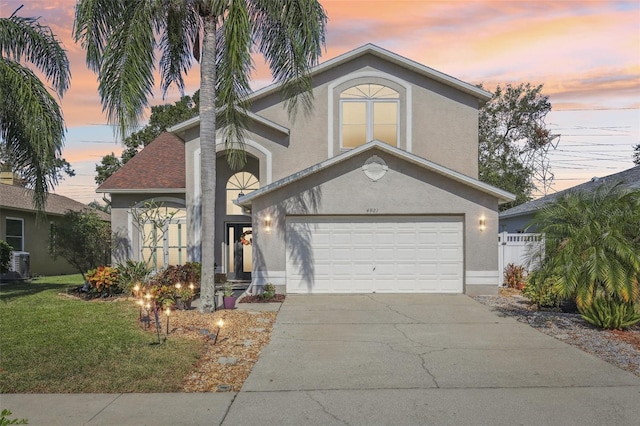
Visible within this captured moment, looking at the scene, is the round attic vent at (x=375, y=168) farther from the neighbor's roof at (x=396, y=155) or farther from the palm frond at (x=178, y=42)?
the palm frond at (x=178, y=42)

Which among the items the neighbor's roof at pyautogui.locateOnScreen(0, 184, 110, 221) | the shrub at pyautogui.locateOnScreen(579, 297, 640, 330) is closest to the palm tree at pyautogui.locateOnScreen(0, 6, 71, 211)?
the neighbor's roof at pyautogui.locateOnScreen(0, 184, 110, 221)

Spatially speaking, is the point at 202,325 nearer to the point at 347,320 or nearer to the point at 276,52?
the point at 347,320

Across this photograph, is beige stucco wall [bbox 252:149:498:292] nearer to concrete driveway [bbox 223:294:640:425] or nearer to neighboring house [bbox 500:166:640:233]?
concrete driveway [bbox 223:294:640:425]

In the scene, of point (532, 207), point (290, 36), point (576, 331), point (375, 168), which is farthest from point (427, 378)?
point (532, 207)

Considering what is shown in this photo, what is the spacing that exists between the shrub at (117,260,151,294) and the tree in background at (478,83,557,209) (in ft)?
90.2

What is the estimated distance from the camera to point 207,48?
1151cm

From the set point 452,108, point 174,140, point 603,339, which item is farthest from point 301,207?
point 174,140

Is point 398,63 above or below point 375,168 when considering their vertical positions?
above

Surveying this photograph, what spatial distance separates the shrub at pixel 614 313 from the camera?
9570 millimetres

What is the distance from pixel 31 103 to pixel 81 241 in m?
5.44

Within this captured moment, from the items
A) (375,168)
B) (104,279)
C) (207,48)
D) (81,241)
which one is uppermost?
(207,48)

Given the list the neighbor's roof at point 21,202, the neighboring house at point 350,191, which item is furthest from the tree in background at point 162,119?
the neighboring house at point 350,191

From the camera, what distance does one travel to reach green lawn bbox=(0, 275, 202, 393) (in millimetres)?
6469

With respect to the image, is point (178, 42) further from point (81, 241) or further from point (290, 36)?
point (81, 241)
